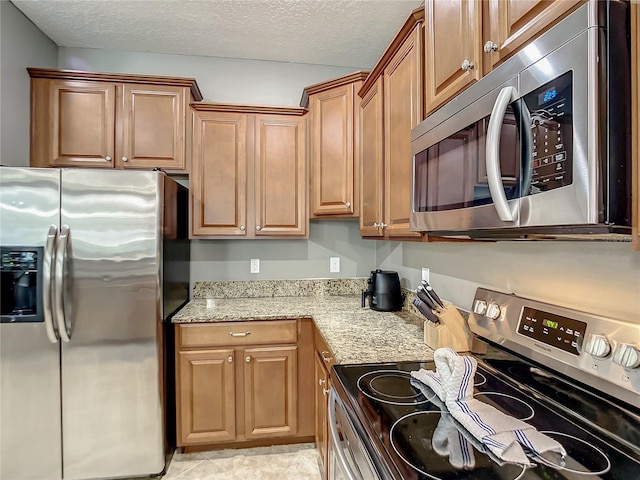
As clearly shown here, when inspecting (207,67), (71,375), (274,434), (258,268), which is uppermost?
(207,67)

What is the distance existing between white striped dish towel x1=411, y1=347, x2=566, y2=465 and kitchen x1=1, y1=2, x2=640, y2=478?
38 cm

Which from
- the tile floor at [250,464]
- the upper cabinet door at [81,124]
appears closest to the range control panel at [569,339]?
the tile floor at [250,464]

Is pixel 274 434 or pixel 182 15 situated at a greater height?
pixel 182 15

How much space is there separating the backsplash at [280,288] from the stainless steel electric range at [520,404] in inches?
62.0

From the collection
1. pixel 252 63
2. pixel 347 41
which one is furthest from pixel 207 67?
pixel 347 41

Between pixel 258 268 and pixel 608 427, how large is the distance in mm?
2296

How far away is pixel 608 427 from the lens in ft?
2.80

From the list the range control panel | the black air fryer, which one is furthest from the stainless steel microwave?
the black air fryer

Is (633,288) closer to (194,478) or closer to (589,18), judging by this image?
(589,18)

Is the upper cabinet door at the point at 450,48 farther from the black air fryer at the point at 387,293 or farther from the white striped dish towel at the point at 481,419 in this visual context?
the black air fryer at the point at 387,293

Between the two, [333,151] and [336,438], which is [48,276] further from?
[333,151]

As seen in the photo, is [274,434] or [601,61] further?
[274,434]

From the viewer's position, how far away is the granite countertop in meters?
1.49

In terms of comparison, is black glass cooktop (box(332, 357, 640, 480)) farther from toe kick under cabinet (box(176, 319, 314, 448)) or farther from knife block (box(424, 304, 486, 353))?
toe kick under cabinet (box(176, 319, 314, 448))
